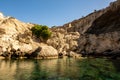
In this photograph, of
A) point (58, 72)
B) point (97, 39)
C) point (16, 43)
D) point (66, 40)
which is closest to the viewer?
point (58, 72)

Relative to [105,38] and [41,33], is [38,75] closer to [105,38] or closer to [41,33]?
[105,38]

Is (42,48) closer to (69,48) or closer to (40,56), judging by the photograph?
(40,56)

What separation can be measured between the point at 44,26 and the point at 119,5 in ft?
137

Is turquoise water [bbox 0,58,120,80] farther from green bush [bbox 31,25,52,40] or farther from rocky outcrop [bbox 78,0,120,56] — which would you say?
green bush [bbox 31,25,52,40]

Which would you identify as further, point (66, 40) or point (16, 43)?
point (66, 40)

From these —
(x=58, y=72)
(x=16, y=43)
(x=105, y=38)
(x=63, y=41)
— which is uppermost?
(x=63, y=41)

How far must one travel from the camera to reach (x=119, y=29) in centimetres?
9906

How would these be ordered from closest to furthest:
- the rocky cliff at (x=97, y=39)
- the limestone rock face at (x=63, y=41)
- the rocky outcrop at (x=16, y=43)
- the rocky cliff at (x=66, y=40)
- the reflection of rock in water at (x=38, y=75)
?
the reflection of rock in water at (x=38, y=75) < the rocky outcrop at (x=16, y=43) < the rocky cliff at (x=66, y=40) < the rocky cliff at (x=97, y=39) < the limestone rock face at (x=63, y=41)

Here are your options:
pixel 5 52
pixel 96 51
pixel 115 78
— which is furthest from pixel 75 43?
pixel 115 78

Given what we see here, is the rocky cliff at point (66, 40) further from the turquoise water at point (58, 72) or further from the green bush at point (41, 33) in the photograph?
the turquoise water at point (58, 72)

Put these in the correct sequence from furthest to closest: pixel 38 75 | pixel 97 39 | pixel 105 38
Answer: pixel 97 39
pixel 105 38
pixel 38 75

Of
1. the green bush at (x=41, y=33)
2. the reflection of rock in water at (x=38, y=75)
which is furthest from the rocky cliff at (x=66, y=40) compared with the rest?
the reflection of rock in water at (x=38, y=75)

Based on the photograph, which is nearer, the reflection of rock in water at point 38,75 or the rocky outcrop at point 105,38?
the reflection of rock in water at point 38,75

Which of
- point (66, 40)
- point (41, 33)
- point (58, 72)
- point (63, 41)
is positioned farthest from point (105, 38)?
point (58, 72)
